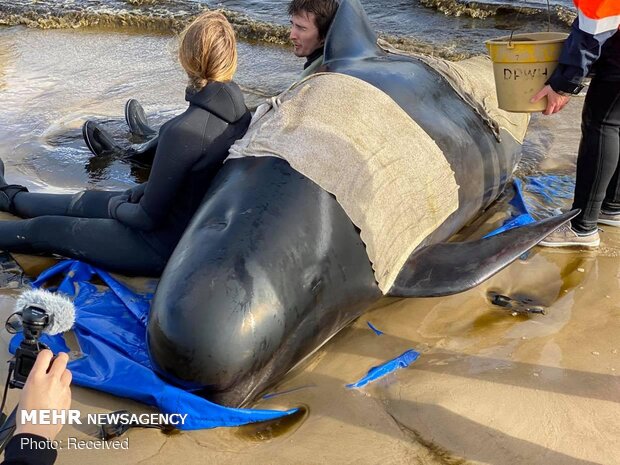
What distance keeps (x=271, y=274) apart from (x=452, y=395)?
3.73 feet

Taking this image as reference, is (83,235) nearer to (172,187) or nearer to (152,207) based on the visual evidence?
(152,207)

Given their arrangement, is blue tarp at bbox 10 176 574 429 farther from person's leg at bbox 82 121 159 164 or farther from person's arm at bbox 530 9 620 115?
person's leg at bbox 82 121 159 164

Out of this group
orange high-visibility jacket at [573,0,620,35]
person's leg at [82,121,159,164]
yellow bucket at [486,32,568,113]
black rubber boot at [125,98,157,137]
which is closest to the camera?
orange high-visibility jacket at [573,0,620,35]

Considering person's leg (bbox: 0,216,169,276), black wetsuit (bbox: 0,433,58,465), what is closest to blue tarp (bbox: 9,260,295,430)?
person's leg (bbox: 0,216,169,276)

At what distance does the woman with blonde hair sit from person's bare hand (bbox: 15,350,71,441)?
1.99 meters

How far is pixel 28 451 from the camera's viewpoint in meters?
2.03

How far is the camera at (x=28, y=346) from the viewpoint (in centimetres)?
262

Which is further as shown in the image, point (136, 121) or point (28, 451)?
point (136, 121)

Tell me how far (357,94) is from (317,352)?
1580 millimetres

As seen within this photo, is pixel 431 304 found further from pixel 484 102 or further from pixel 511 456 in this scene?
pixel 484 102

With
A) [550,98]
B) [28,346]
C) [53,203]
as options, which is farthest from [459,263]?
[53,203]

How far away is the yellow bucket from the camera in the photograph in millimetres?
4176

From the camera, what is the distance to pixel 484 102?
530cm

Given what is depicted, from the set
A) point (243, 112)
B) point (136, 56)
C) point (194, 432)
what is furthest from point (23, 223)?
point (136, 56)
